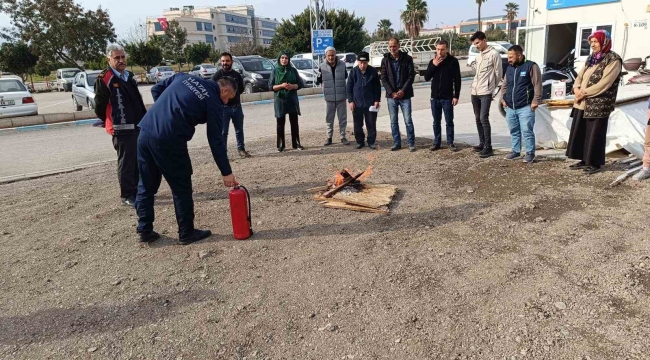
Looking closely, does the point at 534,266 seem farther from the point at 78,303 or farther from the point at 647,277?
the point at 78,303

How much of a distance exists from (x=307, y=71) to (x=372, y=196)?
18290 millimetres

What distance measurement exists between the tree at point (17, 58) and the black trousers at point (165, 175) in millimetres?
43246

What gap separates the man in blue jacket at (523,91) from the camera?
6.23 m

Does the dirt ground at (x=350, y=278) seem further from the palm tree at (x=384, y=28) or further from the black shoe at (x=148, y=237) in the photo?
the palm tree at (x=384, y=28)

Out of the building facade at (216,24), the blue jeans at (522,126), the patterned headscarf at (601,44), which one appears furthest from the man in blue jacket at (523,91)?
the building facade at (216,24)

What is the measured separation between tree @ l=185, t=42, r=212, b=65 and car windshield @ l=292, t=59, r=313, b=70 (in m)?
32.9

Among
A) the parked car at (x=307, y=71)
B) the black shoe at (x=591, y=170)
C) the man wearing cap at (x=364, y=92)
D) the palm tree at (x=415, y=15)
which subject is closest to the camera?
the black shoe at (x=591, y=170)

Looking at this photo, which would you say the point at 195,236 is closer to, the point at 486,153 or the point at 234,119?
the point at 234,119

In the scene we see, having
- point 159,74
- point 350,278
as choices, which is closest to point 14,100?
point 350,278

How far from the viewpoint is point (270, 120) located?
12.9 metres

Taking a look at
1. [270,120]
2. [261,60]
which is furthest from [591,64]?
[261,60]

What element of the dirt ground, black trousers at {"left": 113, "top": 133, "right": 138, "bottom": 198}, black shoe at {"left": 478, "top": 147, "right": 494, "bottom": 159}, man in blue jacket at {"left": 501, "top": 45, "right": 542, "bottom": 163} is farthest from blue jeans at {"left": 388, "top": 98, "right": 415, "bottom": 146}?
black trousers at {"left": 113, "top": 133, "right": 138, "bottom": 198}

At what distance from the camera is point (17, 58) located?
126ft

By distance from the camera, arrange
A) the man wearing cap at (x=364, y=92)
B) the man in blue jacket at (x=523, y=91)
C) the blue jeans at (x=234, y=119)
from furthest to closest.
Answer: the man wearing cap at (x=364, y=92) < the blue jeans at (x=234, y=119) < the man in blue jacket at (x=523, y=91)
